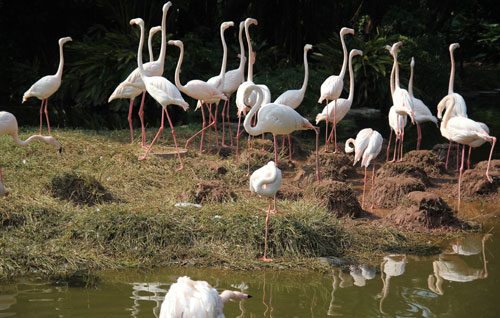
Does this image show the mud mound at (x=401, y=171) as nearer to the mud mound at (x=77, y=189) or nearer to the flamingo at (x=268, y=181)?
the flamingo at (x=268, y=181)

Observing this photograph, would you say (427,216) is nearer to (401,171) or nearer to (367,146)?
(367,146)

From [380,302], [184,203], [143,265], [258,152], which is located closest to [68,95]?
[258,152]

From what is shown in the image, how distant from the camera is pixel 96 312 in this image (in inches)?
172

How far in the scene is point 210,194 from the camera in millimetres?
6641

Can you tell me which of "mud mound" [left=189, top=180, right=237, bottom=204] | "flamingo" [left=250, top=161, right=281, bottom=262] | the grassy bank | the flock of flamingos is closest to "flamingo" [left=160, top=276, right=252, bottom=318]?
the grassy bank

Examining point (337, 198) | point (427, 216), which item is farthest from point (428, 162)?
point (337, 198)

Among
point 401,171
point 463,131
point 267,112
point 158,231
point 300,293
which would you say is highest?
point 267,112

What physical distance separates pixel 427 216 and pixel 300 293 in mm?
2238

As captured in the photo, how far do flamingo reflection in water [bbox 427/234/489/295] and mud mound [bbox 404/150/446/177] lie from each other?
2.80 metres

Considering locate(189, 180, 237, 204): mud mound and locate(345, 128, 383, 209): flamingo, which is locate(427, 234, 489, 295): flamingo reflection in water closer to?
locate(345, 128, 383, 209): flamingo

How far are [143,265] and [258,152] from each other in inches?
147

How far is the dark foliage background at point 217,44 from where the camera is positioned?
1581cm

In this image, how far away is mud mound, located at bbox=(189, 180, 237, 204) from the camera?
659 centimetres

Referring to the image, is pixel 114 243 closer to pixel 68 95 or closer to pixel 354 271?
pixel 354 271
